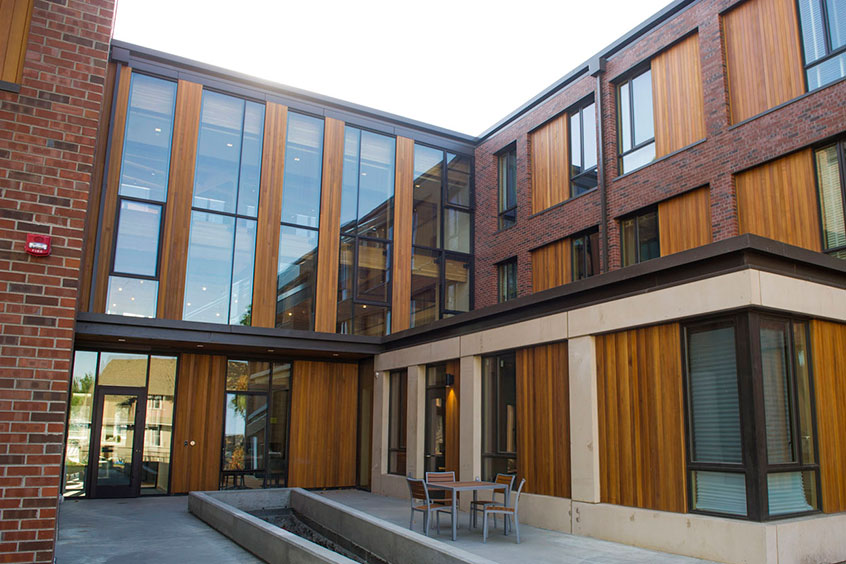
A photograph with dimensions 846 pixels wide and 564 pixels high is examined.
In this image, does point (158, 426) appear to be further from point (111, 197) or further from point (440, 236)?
point (440, 236)

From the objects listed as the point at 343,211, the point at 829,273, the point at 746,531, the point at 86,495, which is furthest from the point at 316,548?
the point at 343,211

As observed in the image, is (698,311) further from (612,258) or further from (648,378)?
(612,258)

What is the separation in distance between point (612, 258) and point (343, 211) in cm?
740

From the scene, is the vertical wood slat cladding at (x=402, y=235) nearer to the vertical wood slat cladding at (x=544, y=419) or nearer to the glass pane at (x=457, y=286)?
the glass pane at (x=457, y=286)

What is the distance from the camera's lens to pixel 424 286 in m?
18.7

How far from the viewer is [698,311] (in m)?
8.32

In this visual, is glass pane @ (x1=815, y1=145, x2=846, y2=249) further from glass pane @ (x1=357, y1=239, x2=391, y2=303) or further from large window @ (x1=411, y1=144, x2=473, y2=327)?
glass pane @ (x1=357, y1=239, x2=391, y2=303)

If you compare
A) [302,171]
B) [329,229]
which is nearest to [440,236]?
[329,229]

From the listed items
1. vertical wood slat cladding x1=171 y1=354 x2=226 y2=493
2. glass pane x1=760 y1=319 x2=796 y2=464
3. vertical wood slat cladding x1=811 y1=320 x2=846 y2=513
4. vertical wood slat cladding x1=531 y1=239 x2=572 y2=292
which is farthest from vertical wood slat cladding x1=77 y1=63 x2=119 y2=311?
vertical wood slat cladding x1=811 y1=320 x2=846 y2=513

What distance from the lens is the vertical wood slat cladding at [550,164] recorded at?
16.2 metres

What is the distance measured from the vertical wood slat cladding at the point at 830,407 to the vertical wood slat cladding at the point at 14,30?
9.02 metres

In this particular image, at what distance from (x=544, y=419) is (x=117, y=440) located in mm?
10016

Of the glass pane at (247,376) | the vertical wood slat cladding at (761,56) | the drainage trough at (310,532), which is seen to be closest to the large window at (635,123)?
the vertical wood slat cladding at (761,56)

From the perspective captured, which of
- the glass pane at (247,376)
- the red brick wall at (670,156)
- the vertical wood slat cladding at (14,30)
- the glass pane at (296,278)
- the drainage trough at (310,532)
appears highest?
the red brick wall at (670,156)
